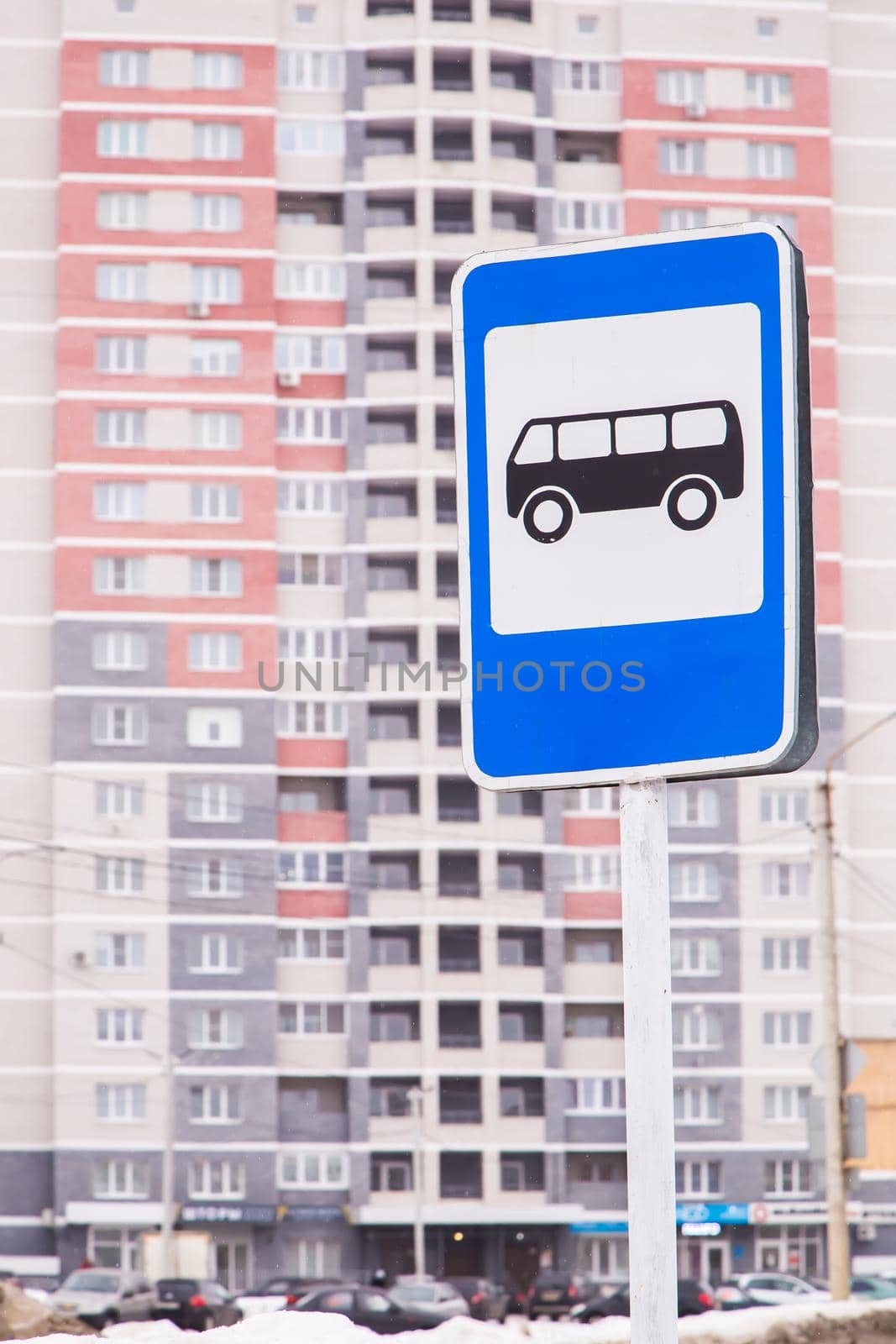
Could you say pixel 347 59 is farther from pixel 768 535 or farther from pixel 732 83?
pixel 768 535

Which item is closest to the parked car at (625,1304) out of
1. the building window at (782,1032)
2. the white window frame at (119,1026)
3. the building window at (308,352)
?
the building window at (782,1032)


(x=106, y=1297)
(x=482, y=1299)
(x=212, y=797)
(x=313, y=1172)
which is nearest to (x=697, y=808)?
(x=212, y=797)

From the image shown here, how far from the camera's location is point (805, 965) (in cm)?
6662

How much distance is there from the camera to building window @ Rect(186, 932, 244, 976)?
63.9 meters

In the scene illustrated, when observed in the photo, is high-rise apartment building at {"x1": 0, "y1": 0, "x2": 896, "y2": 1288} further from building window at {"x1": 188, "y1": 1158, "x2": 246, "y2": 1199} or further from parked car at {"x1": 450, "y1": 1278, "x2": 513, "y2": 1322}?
parked car at {"x1": 450, "y1": 1278, "x2": 513, "y2": 1322}

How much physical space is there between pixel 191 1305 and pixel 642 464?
39483 mm

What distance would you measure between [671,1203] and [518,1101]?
63.4 m

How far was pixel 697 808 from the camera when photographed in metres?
68.4

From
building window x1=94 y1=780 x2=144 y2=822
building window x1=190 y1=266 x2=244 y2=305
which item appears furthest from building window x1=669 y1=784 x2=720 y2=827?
building window x1=190 y1=266 x2=244 y2=305

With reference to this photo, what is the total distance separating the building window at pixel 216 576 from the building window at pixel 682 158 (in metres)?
19.0

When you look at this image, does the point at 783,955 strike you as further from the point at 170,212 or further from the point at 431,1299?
the point at 170,212

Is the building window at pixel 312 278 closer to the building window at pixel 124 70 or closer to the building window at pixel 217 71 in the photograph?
the building window at pixel 217 71

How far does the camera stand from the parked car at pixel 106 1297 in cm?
3703

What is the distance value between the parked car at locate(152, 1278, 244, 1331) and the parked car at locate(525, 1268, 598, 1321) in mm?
8852
